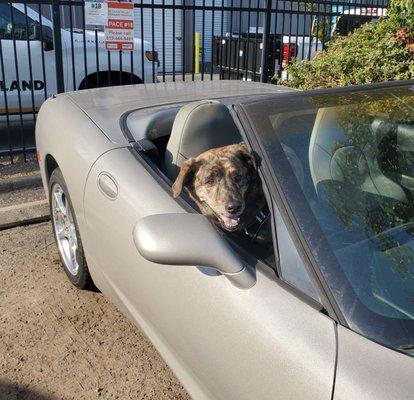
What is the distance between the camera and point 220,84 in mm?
3967

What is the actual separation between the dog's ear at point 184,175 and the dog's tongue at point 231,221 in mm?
262

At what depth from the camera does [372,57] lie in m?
5.15

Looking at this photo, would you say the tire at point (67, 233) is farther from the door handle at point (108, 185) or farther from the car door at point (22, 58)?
the car door at point (22, 58)

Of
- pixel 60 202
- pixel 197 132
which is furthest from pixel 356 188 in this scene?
pixel 60 202

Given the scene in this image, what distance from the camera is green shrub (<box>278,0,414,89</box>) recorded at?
5047 mm

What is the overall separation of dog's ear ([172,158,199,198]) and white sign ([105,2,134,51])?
439 cm

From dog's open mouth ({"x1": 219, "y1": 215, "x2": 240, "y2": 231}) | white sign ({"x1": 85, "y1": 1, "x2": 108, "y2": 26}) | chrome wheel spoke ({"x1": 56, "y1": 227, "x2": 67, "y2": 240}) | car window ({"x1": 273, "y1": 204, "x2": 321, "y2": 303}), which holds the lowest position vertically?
chrome wheel spoke ({"x1": 56, "y1": 227, "x2": 67, "y2": 240})

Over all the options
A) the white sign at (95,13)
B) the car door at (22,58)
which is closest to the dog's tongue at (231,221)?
the white sign at (95,13)

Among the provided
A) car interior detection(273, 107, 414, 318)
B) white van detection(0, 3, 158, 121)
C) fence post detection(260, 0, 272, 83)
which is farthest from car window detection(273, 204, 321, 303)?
fence post detection(260, 0, 272, 83)

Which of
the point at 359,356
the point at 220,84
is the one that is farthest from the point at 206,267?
the point at 220,84

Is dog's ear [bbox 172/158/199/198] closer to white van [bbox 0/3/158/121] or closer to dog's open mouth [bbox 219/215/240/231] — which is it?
dog's open mouth [bbox 219/215/240/231]

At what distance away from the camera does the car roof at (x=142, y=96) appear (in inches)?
115

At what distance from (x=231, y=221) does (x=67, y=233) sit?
156 cm

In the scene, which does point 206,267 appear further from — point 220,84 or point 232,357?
point 220,84
